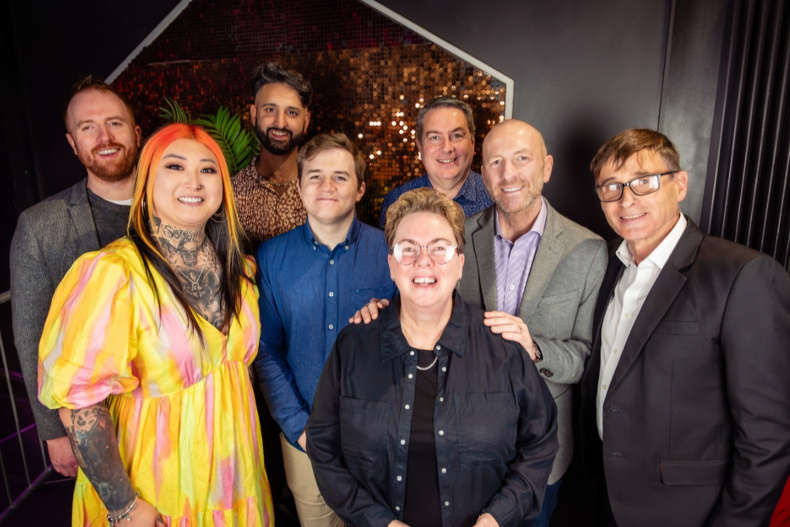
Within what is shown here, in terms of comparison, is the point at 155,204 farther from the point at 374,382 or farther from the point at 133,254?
the point at 374,382

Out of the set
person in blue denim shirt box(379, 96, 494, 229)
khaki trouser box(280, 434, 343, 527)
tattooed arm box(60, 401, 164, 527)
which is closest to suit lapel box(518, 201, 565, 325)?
person in blue denim shirt box(379, 96, 494, 229)

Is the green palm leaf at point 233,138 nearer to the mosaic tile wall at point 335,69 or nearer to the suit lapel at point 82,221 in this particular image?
the mosaic tile wall at point 335,69

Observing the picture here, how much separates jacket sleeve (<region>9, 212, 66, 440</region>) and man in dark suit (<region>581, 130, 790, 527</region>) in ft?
8.27

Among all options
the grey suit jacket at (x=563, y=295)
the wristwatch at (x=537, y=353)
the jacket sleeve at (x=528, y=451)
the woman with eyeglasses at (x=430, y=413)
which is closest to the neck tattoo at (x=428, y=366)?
the woman with eyeglasses at (x=430, y=413)

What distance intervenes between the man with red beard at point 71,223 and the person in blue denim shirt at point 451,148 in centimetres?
162

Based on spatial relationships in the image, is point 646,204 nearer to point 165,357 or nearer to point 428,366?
point 428,366

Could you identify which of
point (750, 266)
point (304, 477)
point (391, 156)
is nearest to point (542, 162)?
point (750, 266)

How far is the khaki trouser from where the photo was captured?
93.1 inches

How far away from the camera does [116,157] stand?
8.06 feet

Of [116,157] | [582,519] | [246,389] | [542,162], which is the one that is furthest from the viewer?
[582,519]

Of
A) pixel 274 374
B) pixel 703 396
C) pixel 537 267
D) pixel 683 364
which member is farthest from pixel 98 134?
pixel 703 396

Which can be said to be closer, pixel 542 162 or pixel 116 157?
pixel 542 162

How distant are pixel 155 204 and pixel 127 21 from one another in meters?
2.39

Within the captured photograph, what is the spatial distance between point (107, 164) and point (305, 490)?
6.38ft
